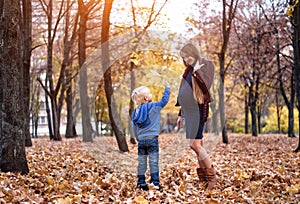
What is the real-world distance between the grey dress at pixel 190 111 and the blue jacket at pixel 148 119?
0.37 m

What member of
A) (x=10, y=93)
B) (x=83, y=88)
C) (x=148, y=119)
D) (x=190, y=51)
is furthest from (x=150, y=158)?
(x=83, y=88)

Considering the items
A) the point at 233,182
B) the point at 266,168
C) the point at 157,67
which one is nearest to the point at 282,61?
the point at 157,67

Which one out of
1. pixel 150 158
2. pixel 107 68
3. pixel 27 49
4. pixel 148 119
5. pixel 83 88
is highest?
pixel 27 49

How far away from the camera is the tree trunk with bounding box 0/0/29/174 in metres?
5.88

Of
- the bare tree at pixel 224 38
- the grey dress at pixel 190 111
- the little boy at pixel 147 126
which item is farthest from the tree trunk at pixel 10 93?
the bare tree at pixel 224 38

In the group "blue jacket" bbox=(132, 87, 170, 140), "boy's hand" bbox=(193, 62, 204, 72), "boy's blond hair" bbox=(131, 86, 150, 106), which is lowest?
"blue jacket" bbox=(132, 87, 170, 140)

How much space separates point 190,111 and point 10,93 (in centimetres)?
272

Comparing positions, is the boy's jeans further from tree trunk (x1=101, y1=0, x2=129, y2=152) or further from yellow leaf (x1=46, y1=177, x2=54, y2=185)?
tree trunk (x1=101, y1=0, x2=129, y2=152)

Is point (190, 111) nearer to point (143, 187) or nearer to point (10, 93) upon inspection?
point (143, 187)

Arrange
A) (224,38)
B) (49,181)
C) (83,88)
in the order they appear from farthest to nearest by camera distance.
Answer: (224,38) → (83,88) → (49,181)

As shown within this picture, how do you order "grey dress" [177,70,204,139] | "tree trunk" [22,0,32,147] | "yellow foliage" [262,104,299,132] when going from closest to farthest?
"grey dress" [177,70,204,139]
"tree trunk" [22,0,32,147]
"yellow foliage" [262,104,299,132]

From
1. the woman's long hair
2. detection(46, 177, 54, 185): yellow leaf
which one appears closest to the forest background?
detection(46, 177, 54, 185): yellow leaf

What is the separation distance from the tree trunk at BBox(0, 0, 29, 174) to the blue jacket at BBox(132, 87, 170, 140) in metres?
1.85

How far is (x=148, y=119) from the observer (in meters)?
5.62
